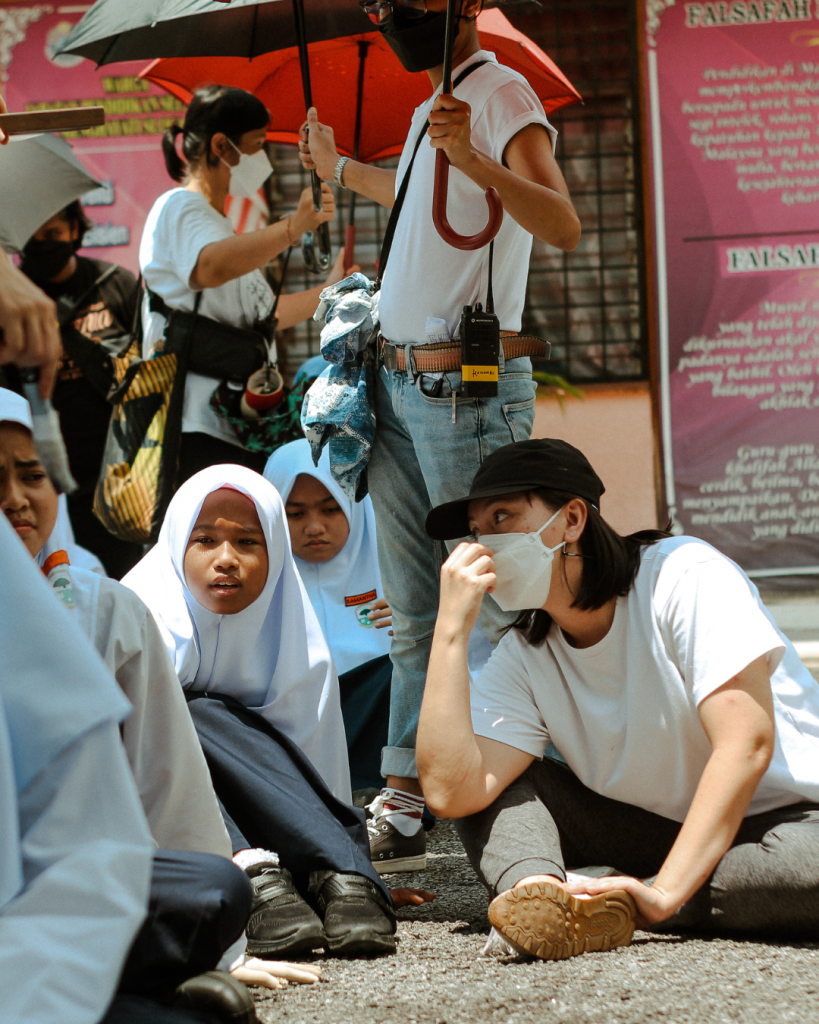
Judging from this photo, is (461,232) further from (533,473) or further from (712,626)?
(712,626)

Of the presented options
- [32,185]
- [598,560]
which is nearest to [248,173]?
[32,185]

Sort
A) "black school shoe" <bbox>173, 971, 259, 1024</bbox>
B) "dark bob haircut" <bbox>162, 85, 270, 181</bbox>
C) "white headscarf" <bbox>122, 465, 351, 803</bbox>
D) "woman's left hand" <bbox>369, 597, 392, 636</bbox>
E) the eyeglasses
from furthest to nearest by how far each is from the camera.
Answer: "woman's left hand" <bbox>369, 597, 392, 636</bbox> → "dark bob haircut" <bbox>162, 85, 270, 181</bbox> → "white headscarf" <bbox>122, 465, 351, 803</bbox> → the eyeglasses → "black school shoe" <bbox>173, 971, 259, 1024</bbox>

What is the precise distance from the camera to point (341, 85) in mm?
3768

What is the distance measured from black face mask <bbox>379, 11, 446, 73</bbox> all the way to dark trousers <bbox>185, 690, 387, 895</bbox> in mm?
1500

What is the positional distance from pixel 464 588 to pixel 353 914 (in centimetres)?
65

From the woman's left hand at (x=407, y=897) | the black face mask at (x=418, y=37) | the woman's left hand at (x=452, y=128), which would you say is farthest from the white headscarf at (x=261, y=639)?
the black face mask at (x=418, y=37)

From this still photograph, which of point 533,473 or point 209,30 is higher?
point 209,30

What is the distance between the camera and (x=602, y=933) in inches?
79.1

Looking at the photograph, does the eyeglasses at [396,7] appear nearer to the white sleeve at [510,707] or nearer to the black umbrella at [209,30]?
the black umbrella at [209,30]

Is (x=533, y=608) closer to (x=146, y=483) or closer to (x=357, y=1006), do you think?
(x=357, y=1006)

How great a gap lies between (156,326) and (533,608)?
5.31 feet

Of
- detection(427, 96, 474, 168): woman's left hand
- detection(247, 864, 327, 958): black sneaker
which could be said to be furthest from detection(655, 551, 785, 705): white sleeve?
detection(427, 96, 474, 168): woman's left hand

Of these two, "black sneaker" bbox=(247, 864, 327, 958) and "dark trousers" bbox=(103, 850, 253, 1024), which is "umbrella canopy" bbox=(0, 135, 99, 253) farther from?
"dark trousers" bbox=(103, 850, 253, 1024)

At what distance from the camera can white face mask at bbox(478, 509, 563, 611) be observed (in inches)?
90.2
